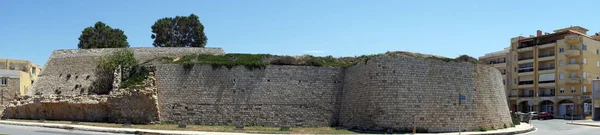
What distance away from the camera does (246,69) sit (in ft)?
107

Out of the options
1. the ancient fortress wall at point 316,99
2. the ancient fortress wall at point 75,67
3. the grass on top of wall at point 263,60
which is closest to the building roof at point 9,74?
the ancient fortress wall at point 75,67

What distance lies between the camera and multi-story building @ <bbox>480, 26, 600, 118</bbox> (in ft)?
199

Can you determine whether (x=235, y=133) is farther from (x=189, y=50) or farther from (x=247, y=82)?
(x=189, y=50)

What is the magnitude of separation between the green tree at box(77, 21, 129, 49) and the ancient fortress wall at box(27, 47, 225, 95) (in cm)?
1657

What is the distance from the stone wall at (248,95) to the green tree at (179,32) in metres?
26.2

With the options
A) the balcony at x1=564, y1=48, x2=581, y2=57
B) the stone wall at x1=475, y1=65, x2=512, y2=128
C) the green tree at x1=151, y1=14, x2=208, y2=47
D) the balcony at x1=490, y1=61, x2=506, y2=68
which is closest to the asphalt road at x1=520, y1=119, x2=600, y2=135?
the stone wall at x1=475, y1=65, x2=512, y2=128

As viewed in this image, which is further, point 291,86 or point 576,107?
point 576,107

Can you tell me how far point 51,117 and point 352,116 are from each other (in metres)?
19.0

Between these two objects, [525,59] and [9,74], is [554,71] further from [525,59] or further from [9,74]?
[9,74]

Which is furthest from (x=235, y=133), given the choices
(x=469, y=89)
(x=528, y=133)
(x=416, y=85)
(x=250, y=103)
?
(x=528, y=133)

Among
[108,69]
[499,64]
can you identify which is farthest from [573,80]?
[108,69]

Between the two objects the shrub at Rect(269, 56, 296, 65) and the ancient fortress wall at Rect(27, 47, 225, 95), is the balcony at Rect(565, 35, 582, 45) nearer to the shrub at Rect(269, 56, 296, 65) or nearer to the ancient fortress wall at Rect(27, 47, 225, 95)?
the shrub at Rect(269, 56, 296, 65)

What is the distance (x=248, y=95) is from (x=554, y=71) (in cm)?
4502

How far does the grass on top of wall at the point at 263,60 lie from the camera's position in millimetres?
32906
